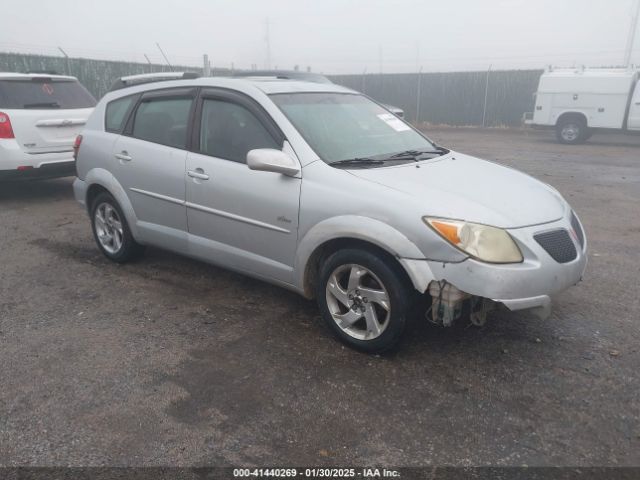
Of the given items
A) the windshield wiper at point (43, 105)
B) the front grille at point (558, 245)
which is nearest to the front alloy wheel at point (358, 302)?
the front grille at point (558, 245)

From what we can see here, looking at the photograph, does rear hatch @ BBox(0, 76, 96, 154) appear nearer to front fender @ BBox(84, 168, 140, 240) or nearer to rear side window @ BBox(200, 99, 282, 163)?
front fender @ BBox(84, 168, 140, 240)

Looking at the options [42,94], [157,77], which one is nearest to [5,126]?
[42,94]

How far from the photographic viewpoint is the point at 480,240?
3.01 metres

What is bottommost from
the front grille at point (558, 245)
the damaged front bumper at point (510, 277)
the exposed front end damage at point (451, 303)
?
the exposed front end damage at point (451, 303)

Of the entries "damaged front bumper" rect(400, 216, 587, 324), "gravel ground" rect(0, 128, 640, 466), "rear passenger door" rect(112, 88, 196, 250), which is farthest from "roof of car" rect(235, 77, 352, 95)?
"damaged front bumper" rect(400, 216, 587, 324)

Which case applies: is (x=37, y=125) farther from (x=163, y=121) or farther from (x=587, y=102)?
(x=587, y=102)

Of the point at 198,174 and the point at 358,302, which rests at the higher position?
the point at 198,174

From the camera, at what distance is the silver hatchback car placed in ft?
10.1

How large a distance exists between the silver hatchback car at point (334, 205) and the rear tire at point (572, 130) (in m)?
14.3

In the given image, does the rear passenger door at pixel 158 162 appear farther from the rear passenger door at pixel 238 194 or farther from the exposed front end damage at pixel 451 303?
the exposed front end damage at pixel 451 303

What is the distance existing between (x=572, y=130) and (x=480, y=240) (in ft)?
52.3

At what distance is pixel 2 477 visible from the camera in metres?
2.41

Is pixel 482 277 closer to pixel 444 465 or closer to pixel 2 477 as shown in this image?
pixel 444 465

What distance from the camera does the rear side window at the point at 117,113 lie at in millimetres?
4941
